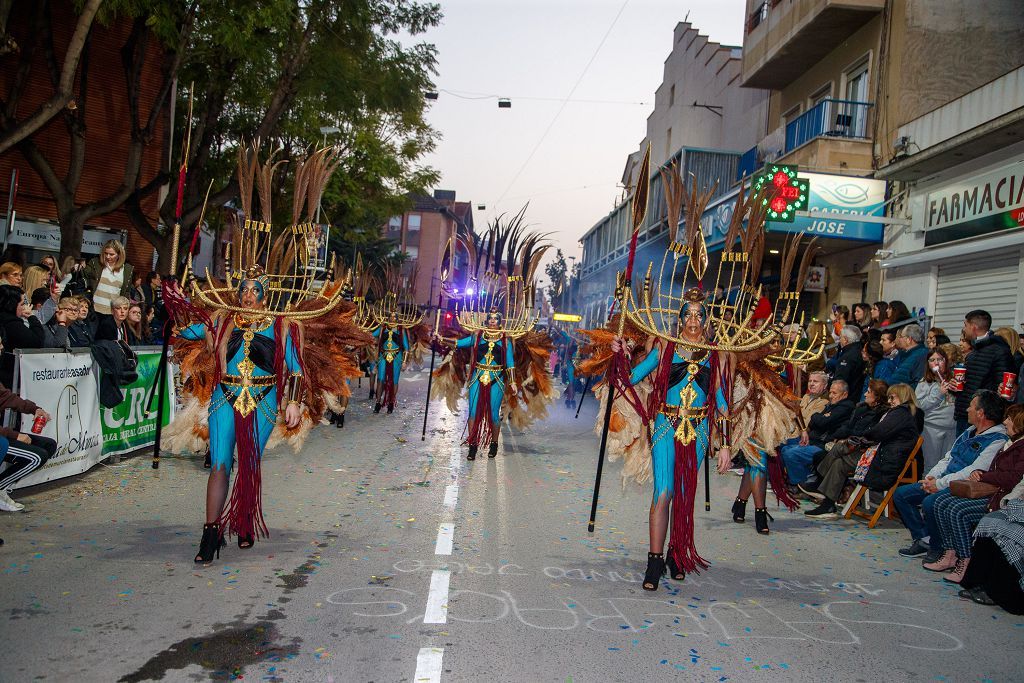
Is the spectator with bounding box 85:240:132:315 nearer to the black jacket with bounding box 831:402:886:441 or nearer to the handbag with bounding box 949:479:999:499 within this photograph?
the black jacket with bounding box 831:402:886:441

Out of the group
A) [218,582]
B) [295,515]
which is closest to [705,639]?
[218,582]

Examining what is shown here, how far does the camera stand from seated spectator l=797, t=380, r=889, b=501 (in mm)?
9250

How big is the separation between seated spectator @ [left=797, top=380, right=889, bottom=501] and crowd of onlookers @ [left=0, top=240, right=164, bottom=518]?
24.7 feet

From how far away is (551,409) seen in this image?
2123 centimetres

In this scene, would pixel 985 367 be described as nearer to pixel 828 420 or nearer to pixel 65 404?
pixel 828 420

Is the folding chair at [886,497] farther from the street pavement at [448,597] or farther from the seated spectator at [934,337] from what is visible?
the seated spectator at [934,337]

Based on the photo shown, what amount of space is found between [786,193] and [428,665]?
1314 centimetres

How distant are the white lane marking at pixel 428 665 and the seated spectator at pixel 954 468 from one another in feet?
14.7

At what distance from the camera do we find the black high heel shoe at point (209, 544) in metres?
5.84

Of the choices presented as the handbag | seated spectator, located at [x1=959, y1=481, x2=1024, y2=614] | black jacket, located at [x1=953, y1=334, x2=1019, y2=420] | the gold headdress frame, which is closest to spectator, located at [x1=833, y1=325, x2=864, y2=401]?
black jacket, located at [x1=953, y1=334, x2=1019, y2=420]

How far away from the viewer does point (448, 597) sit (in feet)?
17.4

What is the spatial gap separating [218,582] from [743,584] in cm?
342

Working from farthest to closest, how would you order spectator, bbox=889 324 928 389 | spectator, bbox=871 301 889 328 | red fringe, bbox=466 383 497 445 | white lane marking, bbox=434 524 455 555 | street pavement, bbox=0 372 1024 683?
1. spectator, bbox=871 301 889 328
2. red fringe, bbox=466 383 497 445
3. spectator, bbox=889 324 928 389
4. white lane marking, bbox=434 524 455 555
5. street pavement, bbox=0 372 1024 683

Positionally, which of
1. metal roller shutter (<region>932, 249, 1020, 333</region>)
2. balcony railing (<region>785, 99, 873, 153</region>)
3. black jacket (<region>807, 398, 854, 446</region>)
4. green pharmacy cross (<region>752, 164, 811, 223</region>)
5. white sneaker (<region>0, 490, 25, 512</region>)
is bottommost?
white sneaker (<region>0, 490, 25, 512</region>)
